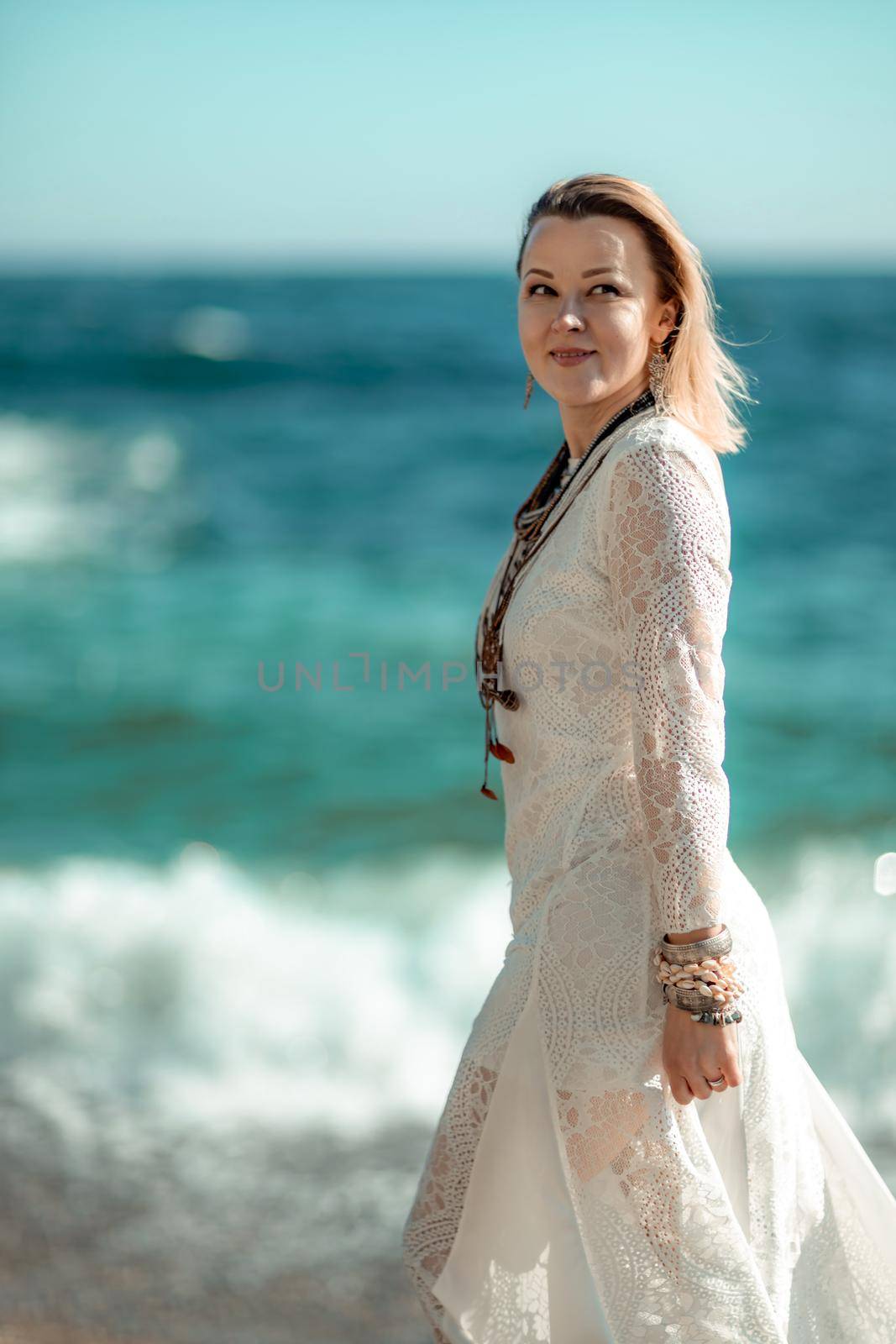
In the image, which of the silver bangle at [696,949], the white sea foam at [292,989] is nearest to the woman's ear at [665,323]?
the silver bangle at [696,949]

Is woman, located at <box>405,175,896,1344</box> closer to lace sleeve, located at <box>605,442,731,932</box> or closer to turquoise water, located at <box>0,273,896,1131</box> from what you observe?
lace sleeve, located at <box>605,442,731,932</box>

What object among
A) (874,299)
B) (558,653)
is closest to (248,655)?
(558,653)

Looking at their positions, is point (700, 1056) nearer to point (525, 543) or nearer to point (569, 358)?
point (525, 543)

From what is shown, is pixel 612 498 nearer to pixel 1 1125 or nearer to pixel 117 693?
pixel 1 1125

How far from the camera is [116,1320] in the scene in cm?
236

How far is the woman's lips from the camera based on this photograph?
1.81 meters

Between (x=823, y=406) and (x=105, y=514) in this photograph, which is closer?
(x=105, y=514)

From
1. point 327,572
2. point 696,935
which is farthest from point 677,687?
point 327,572

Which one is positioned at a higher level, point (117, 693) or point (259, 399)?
point (259, 399)

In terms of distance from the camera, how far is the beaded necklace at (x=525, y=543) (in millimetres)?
1810

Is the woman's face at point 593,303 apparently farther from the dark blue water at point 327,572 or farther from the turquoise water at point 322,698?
the dark blue water at point 327,572

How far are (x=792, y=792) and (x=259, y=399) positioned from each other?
33.5ft

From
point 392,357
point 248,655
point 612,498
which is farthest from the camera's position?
point 392,357

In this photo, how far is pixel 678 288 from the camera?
1857mm
